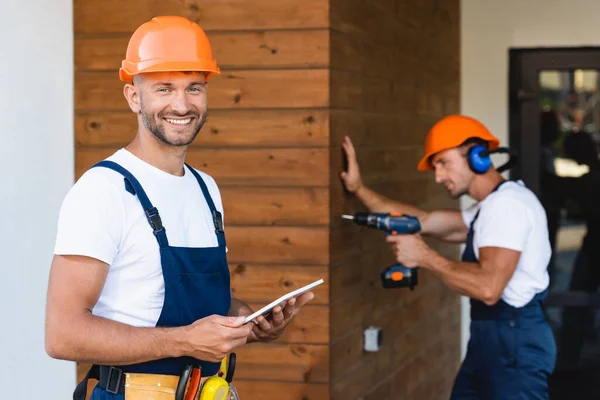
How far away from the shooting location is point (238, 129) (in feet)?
11.5

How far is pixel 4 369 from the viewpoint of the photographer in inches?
134

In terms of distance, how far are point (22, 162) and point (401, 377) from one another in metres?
2.02

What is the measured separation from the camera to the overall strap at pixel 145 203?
222 centimetres

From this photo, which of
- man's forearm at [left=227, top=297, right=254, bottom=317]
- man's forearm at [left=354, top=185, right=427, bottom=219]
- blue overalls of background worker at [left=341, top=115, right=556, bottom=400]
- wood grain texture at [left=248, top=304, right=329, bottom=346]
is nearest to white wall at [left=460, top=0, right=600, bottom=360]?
man's forearm at [left=354, top=185, right=427, bottom=219]

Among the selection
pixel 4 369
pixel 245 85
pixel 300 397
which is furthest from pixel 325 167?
pixel 4 369

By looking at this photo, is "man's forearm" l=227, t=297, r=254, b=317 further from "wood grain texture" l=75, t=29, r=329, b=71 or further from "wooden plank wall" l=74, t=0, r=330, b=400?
"wood grain texture" l=75, t=29, r=329, b=71

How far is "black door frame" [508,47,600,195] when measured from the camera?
5504 mm

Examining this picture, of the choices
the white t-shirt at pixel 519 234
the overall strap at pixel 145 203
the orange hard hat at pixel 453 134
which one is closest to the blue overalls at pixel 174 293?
the overall strap at pixel 145 203

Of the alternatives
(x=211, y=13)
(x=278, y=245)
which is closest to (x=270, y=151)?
(x=278, y=245)

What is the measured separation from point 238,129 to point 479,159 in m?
0.97

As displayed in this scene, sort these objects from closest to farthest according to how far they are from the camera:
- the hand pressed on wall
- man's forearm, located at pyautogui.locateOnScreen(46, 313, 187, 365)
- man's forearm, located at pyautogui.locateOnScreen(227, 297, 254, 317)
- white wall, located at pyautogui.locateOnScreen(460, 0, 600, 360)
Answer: man's forearm, located at pyautogui.locateOnScreen(46, 313, 187, 365) < man's forearm, located at pyautogui.locateOnScreen(227, 297, 254, 317) < the hand pressed on wall < white wall, located at pyautogui.locateOnScreen(460, 0, 600, 360)

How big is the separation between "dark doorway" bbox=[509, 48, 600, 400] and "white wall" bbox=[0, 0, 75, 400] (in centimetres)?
282

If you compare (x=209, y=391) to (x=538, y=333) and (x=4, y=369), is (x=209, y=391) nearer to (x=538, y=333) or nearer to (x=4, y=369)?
(x=4, y=369)

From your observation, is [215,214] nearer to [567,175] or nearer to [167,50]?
[167,50]
